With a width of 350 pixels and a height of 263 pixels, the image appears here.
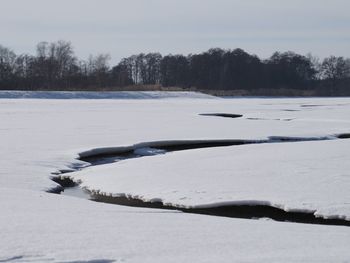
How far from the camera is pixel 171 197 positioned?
7.66 m

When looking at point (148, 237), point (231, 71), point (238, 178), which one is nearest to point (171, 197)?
point (238, 178)

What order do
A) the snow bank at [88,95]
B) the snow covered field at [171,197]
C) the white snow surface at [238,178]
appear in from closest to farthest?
the snow covered field at [171,197], the white snow surface at [238,178], the snow bank at [88,95]

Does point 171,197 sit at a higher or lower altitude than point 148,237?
lower

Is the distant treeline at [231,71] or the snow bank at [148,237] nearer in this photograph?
the snow bank at [148,237]

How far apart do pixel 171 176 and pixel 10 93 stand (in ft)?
121

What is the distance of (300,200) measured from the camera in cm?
725

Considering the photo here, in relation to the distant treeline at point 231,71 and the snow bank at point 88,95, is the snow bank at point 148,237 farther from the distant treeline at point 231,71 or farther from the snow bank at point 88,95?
the distant treeline at point 231,71

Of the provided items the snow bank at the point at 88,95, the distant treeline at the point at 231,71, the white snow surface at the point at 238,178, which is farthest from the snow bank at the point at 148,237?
the distant treeline at the point at 231,71

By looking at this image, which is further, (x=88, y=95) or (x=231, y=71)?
(x=231, y=71)

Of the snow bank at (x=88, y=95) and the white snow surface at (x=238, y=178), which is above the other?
the snow bank at (x=88, y=95)

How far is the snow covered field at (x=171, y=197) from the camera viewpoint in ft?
15.6

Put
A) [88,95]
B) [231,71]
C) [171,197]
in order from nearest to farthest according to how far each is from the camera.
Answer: [171,197] < [88,95] < [231,71]

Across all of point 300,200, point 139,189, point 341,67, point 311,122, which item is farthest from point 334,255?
point 341,67

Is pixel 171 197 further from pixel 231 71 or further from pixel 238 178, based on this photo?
pixel 231 71
